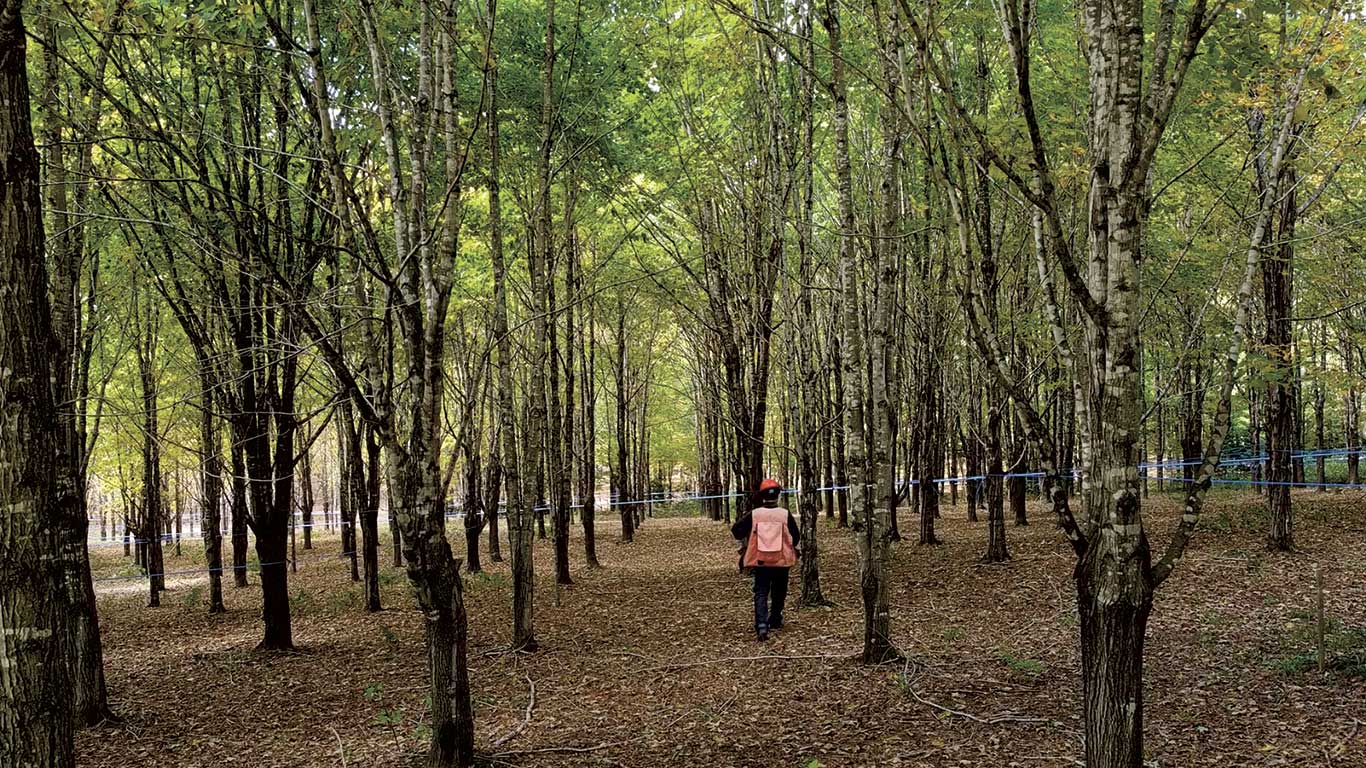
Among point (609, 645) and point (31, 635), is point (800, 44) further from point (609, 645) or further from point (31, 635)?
point (31, 635)

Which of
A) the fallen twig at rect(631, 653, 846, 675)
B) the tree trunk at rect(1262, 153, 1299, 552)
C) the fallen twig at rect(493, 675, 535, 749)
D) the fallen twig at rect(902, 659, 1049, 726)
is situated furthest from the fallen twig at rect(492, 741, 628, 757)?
the tree trunk at rect(1262, 153, 1299, 552)

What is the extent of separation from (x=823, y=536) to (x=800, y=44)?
11.3m

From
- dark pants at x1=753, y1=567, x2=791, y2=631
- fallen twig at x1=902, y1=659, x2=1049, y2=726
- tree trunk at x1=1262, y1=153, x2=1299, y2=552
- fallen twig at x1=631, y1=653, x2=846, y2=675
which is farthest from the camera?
tree trunk at x1=1262, y1=153, x2=1299, y2=552

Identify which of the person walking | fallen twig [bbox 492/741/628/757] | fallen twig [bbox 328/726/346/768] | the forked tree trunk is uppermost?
the forked tree trunk

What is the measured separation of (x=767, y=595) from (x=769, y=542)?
21.8 inches

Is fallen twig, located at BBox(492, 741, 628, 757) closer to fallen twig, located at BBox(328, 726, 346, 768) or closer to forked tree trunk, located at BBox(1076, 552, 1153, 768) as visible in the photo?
fallen twig, located at BBox(328, 726, 346, 768)

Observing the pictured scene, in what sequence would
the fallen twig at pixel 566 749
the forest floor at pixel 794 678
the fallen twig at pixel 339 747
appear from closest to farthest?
the forest floor at pixel 794 678 < the fallen twig at pixel 566 749 < the fallen twig at pixel 339 747

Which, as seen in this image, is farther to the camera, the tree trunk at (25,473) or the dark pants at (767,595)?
the dark pants at (767,595)

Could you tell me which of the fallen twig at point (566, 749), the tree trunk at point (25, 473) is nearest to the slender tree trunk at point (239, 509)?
the fallen twig at point (566, 749)

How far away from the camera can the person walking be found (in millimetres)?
8375

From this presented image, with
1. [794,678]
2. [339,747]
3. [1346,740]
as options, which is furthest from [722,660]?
[1346,740]

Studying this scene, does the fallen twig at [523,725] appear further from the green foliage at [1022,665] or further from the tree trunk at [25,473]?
the green foliage at [1022,665]

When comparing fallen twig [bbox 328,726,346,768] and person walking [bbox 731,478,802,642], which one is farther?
person walking [bbox 731,478,802,642]

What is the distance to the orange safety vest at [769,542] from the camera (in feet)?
27.7
